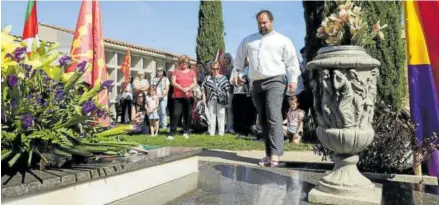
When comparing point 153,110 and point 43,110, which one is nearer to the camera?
point 43,110

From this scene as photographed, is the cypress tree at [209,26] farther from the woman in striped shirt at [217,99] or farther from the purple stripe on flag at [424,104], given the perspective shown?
the purple stripe on flag at [424,104]

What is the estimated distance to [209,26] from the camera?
20.1 meters

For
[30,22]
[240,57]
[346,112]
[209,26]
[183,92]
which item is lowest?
[346,112]

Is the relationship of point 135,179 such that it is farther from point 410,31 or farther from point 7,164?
point 410,31

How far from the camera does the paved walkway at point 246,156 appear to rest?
5.63 m

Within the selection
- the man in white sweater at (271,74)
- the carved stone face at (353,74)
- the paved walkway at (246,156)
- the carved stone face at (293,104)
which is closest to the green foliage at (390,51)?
the paved walkway at (246,156)

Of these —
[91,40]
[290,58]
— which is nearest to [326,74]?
[290,58]

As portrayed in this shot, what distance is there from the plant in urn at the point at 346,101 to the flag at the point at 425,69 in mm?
1751

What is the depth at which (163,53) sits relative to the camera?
2131 centimetres

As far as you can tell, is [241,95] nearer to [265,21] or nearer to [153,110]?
[153,110]

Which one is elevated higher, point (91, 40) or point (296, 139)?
point (91, 40)

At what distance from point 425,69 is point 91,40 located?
3569 millimetres

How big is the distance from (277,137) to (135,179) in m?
2.11

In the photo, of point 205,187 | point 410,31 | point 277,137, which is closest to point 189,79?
point 277,137
